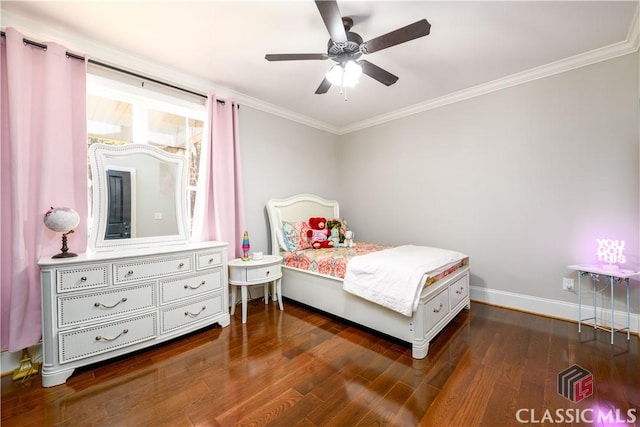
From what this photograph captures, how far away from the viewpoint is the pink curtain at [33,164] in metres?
1.84

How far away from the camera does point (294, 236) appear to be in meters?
3.50

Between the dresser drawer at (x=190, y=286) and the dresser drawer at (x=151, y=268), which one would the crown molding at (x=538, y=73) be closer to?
the dresser drawer at (x=190, y=286)

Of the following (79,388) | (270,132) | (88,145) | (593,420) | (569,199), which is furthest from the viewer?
(270,132)

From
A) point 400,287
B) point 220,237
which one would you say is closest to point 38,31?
point 220,237

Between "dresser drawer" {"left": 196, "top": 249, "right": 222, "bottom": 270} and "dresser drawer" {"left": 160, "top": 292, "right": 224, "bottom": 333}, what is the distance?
0.31 meters

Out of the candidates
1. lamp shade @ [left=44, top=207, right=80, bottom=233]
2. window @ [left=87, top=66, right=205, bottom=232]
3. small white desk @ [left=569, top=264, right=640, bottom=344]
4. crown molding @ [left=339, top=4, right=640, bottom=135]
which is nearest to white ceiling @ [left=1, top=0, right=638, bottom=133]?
crown molding @ [left=339, top=4, right=640, bottom=135]

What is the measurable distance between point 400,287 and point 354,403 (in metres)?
0.88

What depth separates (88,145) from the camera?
225 cm

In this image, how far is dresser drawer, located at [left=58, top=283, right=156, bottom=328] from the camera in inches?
71.9

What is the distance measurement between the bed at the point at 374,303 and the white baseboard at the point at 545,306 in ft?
1.15

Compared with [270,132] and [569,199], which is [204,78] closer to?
[270,132]

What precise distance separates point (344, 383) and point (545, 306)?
2.42m

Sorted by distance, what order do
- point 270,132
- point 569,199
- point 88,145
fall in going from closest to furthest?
point 88,145, point 569,199, point 270,132

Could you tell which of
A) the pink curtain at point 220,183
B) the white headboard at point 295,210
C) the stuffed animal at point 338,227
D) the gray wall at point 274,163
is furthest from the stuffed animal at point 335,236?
the pink curtain at point 220,183
